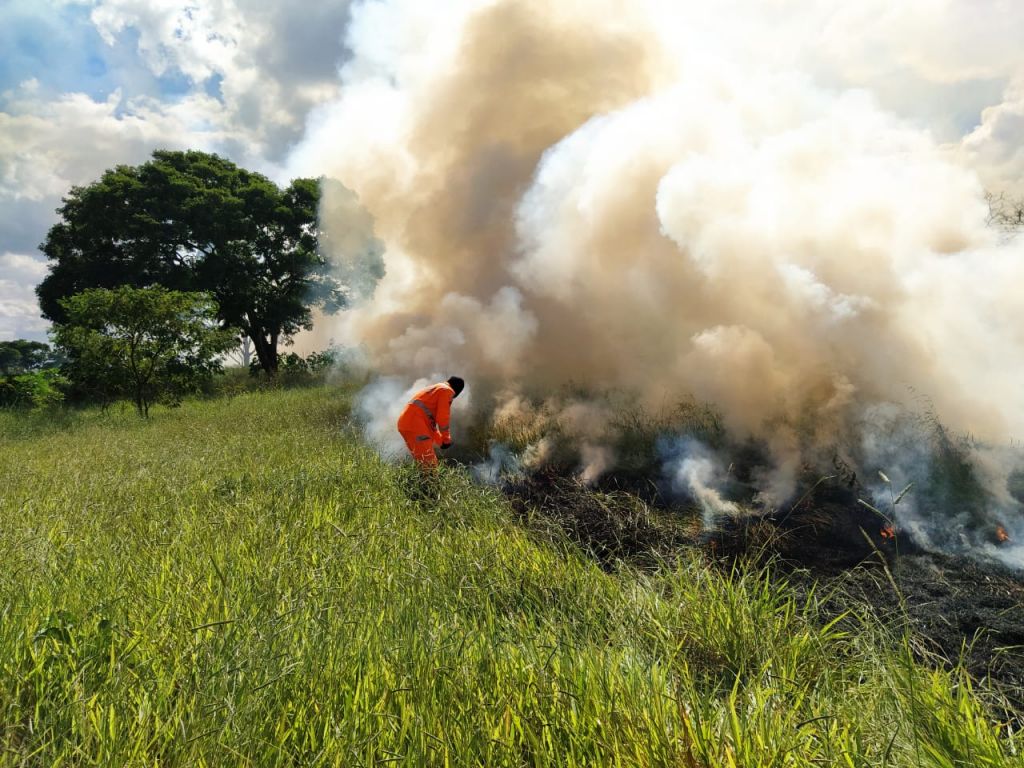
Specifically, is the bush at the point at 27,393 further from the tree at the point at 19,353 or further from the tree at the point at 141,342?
the tree at the point at 19,353

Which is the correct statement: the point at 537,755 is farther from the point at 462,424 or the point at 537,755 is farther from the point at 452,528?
the point at 462,424

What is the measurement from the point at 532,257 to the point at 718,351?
18.2 ft

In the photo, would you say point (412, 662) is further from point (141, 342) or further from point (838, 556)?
point (141, 342)

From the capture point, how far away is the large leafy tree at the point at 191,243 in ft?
78.9

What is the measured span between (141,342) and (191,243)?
11.3 meters

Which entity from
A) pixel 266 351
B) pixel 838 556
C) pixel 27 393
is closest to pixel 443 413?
pixel 838 556

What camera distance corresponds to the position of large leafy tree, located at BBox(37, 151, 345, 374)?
78.9 feet

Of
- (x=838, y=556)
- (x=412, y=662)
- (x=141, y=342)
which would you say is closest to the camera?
(x=412, y=662)

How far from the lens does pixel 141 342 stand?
15.9 metres

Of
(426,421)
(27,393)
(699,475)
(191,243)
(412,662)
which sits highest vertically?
(191,243)

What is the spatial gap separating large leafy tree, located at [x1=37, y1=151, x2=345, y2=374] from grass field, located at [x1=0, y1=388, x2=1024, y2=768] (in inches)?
875

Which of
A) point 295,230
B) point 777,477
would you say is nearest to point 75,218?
point 295,230

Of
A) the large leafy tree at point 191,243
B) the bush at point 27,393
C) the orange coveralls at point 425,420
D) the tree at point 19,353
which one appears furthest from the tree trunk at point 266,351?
the tree at point 19,353

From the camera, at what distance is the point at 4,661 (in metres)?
2.43
